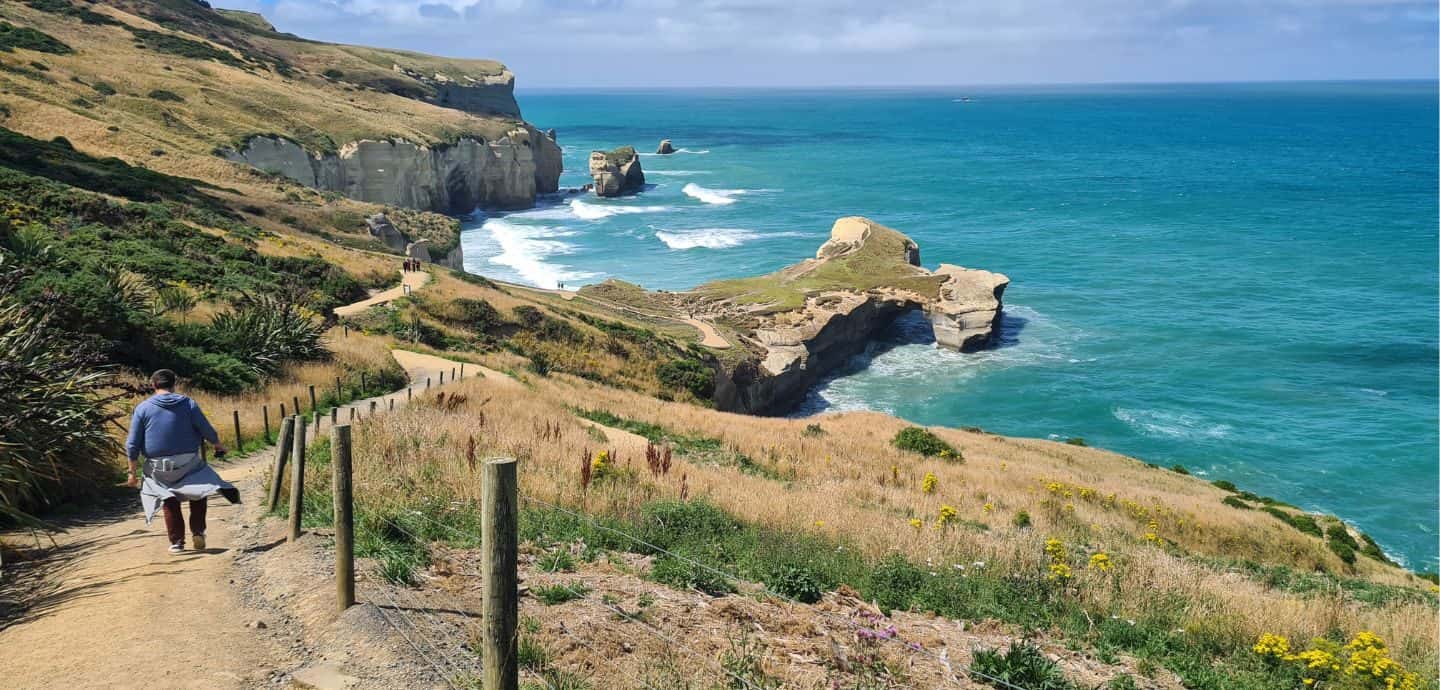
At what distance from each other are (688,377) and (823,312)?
641 inches

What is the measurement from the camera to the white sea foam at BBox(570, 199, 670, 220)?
96.1 m

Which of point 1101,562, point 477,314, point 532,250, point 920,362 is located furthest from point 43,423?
point 532,250

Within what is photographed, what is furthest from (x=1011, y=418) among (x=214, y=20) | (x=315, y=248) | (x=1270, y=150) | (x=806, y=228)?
(x=1270, y=150)

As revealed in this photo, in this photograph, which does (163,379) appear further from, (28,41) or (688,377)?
(28,41)

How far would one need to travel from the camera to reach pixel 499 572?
5199 mm

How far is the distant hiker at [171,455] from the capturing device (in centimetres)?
879

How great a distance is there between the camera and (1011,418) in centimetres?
4288

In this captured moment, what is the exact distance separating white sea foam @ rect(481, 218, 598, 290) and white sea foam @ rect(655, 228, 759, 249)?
8812 mm

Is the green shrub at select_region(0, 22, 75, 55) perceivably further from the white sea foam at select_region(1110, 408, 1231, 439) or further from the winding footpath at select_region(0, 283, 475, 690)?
the white sea foam at select_region(1110, 408, 1231, 439)

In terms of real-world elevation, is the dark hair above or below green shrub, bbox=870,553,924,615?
above

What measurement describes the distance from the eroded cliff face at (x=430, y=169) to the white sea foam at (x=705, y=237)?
67.9 ft

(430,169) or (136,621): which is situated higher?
(430,169)

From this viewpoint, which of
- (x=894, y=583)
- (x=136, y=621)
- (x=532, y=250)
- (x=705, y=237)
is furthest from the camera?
(x=705, y=237)

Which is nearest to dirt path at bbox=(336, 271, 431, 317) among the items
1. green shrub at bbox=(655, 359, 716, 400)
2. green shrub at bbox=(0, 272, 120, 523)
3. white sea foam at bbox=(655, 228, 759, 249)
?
green shrub at bbox=(655, 359, 716, 400)
